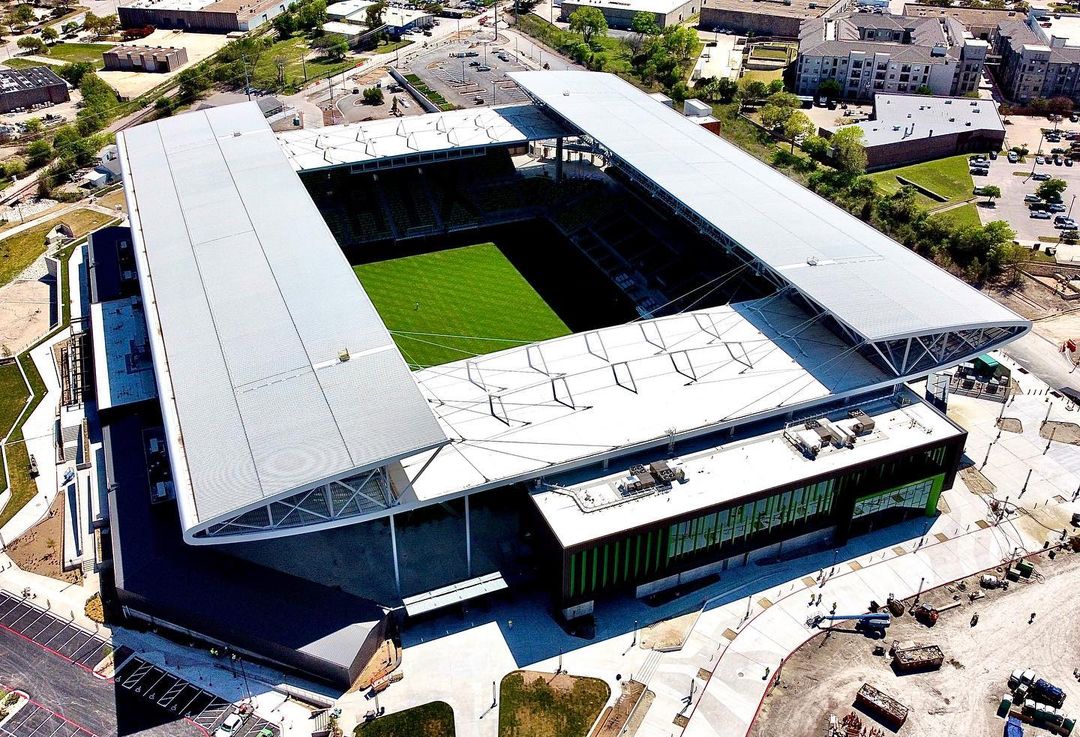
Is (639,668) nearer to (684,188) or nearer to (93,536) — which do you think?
(93,536)

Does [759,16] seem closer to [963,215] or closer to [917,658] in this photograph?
[963,215]

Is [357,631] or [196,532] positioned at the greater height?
[196,532]

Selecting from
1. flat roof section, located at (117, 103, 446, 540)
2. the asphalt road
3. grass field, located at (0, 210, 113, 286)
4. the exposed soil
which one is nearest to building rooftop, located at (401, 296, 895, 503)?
flat roof section, located at (117, 103, 446, 540)

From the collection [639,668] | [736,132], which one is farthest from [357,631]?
[736,132]

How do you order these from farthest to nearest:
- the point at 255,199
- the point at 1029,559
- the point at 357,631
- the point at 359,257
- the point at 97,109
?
the point at 97,109, the point at 359,257, the point at 255,199, the point at 1029,559, the point at 357,631

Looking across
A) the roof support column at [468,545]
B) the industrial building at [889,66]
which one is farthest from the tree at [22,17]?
the roof support column at [468,545]

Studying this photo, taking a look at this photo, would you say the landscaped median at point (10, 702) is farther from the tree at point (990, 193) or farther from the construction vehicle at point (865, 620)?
the tree at point (990, 193)

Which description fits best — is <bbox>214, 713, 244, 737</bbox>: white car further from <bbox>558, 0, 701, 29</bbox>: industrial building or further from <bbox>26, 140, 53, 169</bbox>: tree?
<bbox>558, 0, 701, 29</bbox>: industrial building
